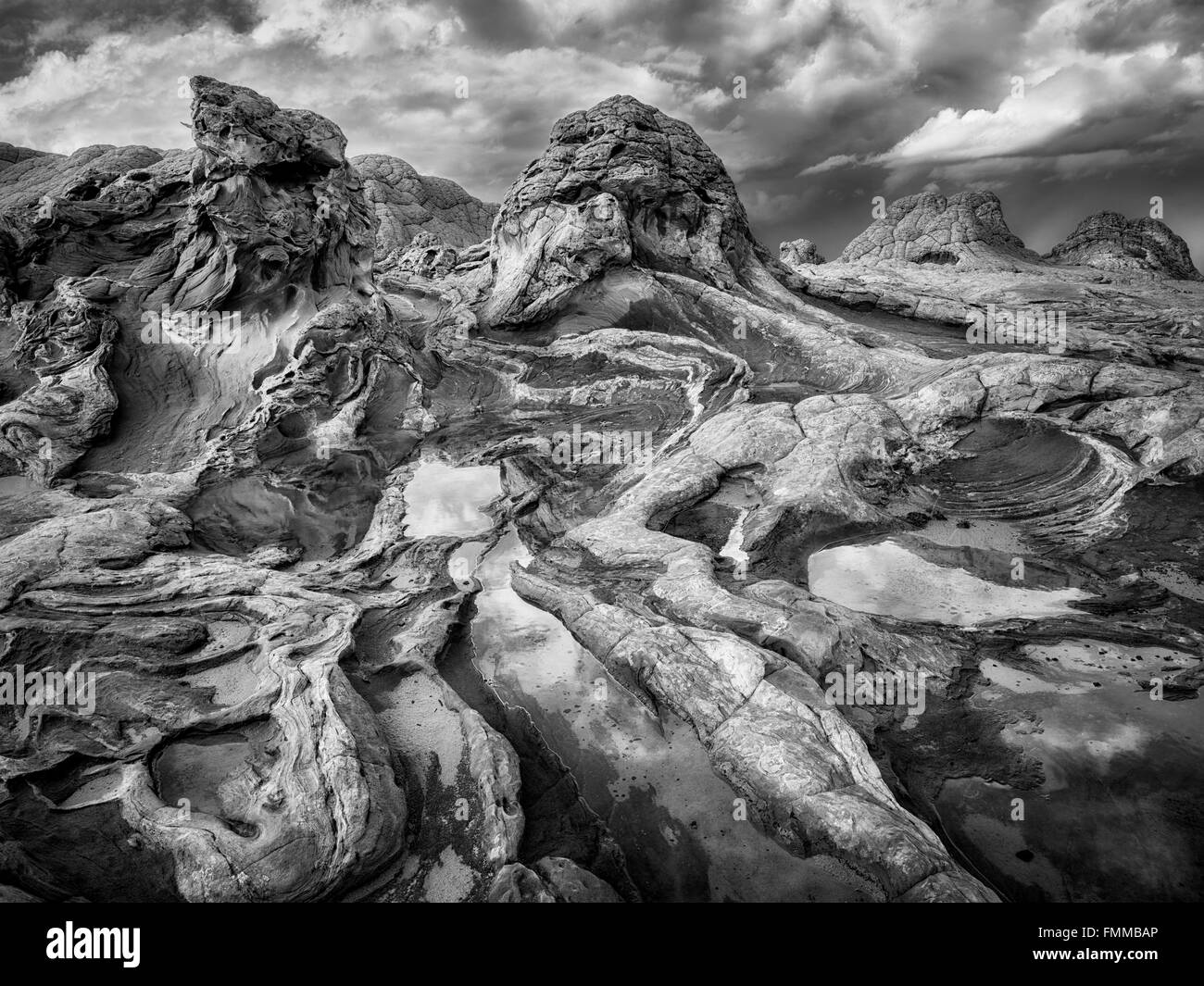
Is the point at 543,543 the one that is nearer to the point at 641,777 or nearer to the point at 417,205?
the point at 641,777

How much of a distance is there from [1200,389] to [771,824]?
18.7 m

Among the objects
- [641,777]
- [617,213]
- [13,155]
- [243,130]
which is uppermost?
[13,155]

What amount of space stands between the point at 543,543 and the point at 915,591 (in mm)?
8964

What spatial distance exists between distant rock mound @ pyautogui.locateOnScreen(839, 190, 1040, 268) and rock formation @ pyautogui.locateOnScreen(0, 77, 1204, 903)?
11.9 metres

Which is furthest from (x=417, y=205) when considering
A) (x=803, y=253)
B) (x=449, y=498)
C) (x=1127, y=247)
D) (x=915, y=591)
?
(x=915, y=591)

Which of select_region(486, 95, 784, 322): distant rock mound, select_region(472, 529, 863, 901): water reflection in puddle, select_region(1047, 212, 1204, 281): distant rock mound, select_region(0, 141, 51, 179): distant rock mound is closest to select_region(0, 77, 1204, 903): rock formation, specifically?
select_region(472, 529, 863, 901): water reflection in puddle

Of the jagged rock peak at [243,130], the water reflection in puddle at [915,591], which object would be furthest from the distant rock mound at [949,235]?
the jagged rock peak at [243,130]

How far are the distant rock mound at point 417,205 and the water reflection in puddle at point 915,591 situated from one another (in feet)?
200

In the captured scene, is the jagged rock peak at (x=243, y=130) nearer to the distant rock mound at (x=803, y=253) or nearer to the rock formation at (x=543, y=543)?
the rock formation at (x=543, y=543)

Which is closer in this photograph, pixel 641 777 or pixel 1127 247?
pixel 641 777

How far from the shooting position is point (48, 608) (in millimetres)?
13078

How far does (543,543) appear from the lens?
56.3 ft
